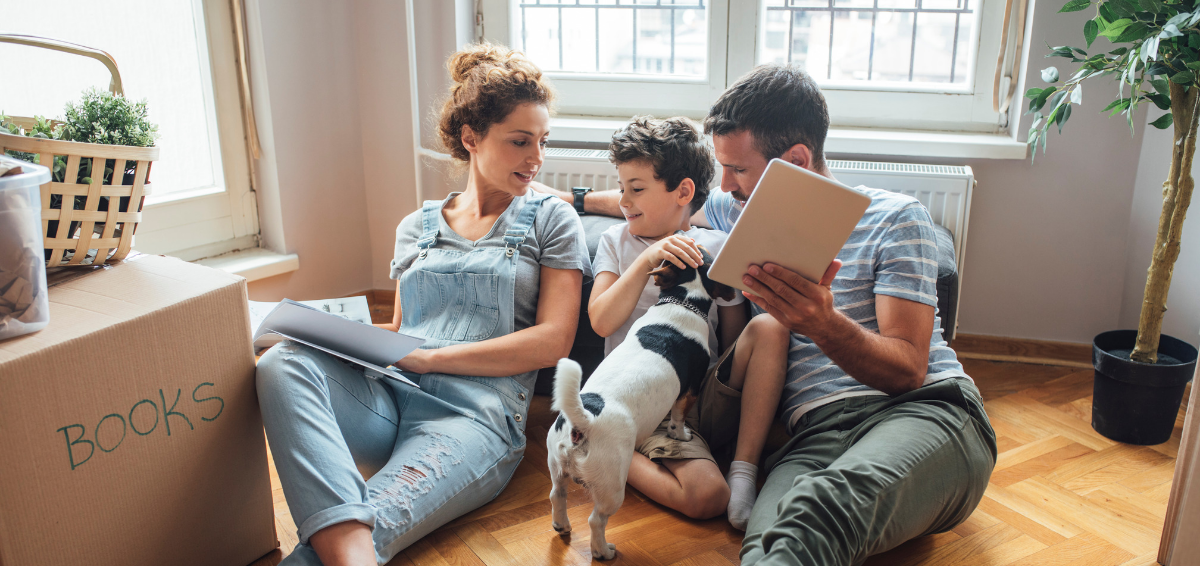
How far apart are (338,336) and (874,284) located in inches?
37.1

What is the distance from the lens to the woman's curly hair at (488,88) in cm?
153

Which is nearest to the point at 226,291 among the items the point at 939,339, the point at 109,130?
the point at 109,130

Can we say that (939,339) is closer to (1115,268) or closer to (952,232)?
(952,232)

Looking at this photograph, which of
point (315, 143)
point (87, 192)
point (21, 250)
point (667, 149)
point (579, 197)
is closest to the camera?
point (21, 250)

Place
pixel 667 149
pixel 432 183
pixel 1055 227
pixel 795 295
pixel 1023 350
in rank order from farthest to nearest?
pixel 432 183 < pixel 1023 350 < pixel 1055 227 < pixel 667 149 < pixel 795 295

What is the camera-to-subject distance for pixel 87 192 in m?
1.10

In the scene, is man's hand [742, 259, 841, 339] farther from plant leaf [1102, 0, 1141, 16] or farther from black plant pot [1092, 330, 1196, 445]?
black plant pot [1092, 330, 1196, 445]

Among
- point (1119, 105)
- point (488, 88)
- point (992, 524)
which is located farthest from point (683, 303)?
point (1119, 105)

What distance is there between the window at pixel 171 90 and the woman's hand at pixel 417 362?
1.03 meters

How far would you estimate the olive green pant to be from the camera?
1050 millimetres

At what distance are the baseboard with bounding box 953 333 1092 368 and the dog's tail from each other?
63.2 inches

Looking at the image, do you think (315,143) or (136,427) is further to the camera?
(315,143)

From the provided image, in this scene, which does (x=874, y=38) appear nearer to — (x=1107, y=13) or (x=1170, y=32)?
(x=1107, y=13)

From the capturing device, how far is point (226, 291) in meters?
1.19
